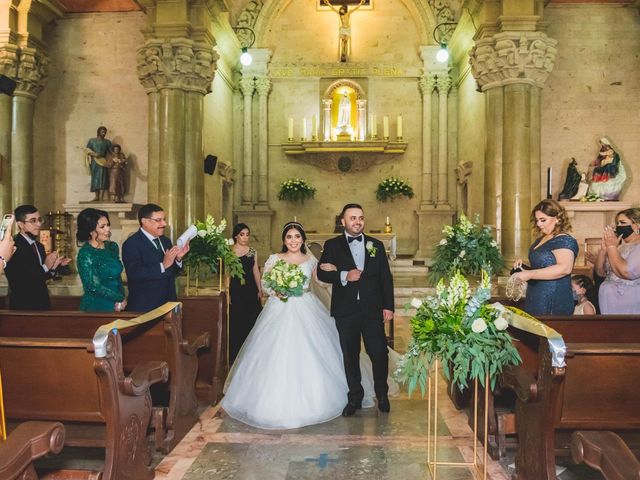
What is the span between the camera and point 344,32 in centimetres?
1567

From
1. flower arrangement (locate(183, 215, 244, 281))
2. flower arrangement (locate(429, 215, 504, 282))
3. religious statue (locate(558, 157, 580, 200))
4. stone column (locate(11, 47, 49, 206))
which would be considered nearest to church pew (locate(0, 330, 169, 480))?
flower arrangement (locate(183, 215, 244, 281))

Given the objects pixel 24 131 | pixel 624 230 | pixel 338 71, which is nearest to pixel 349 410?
pixel 624 230

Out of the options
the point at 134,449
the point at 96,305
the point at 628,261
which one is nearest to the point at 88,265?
the point at 96,305

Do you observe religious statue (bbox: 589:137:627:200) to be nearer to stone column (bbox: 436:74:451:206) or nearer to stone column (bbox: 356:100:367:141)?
stone column (bbox: 436:74:451:206)

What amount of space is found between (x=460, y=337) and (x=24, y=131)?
11183 mm

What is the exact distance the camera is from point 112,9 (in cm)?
1229

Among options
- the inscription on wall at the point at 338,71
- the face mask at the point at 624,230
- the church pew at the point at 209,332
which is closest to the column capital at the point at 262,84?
the inscription on wall at the point at 338,71

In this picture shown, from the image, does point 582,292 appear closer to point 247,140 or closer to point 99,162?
point 99,162

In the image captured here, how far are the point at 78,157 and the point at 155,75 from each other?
2.98 m

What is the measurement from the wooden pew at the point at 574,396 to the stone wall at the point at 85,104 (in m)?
10.2

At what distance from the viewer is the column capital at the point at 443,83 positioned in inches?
625

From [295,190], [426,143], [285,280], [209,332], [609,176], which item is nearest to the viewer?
[285,280]

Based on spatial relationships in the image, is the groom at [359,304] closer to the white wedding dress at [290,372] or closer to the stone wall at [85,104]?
the white wedding dress at [290,372]

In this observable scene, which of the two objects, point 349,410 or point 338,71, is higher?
point 338,71
